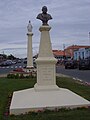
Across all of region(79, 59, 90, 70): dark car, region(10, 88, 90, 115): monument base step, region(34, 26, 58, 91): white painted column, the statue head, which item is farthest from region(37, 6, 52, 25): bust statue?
region(79, 59, 90, 70): dark car

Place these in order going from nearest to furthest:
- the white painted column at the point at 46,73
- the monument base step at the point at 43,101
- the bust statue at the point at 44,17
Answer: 1. the monument base step at the point at 43,101
2. the white painted column at the point at 46,73
3. the bust statue at the point at 44,17

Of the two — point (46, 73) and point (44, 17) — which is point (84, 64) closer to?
point (44, 17)

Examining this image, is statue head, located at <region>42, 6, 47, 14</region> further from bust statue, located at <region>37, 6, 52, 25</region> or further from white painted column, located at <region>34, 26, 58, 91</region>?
white painted column, located at <region>34, 26, 58, 91</region>

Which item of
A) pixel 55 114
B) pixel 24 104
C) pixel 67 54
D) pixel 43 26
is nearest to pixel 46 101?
pixel 24 104

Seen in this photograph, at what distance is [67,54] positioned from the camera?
126312 mm

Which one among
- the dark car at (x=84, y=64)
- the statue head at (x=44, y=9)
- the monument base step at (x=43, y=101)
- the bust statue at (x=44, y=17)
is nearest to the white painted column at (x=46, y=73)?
the monument base step at (x=43, y=101)

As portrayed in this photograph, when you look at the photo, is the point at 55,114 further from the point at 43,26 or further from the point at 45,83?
the point at 43,26

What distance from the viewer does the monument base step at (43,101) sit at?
9.63 meters

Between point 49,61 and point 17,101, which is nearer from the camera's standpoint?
point 17,101

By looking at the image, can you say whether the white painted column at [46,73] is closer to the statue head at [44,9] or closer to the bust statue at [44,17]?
the bust statue at [44,17]

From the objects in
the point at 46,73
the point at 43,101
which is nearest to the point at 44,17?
the point at 46,73

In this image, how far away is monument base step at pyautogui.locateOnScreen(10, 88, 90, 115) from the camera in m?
9.63

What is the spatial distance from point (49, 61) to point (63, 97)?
1.43m

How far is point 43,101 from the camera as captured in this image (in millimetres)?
10203
